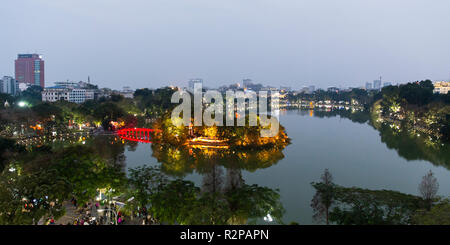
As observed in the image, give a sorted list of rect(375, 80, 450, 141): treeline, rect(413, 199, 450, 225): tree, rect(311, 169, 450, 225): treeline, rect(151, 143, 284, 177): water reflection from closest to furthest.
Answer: rect(413, 199, 450, 225): tree, rect(311, 169, 450, 225): treeline, rect(151, 143, 284, 177): water reflection, rect(375, 80, 450, 141): treeline

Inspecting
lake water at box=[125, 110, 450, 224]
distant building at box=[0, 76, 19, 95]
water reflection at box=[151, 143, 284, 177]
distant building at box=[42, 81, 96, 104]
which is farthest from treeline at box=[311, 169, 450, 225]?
distant building at box=[0, 76, 19, 95]

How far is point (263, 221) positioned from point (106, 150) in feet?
59.1

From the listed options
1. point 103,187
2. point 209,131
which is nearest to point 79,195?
point 103,187

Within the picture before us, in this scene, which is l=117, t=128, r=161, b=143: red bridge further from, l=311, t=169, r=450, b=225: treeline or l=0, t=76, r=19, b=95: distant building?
l=0, t=76, r=19, b=95: distant building

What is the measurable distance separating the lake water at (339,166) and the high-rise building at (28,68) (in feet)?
348

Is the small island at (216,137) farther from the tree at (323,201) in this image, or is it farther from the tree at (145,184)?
the tree at (145,184)

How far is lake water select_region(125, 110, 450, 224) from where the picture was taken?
599 inches

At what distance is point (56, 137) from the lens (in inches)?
1177

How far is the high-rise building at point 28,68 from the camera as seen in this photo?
109250 mm

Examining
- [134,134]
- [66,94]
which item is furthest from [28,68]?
[134,134]

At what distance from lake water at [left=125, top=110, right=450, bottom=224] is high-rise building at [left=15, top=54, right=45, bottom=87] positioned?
348ft

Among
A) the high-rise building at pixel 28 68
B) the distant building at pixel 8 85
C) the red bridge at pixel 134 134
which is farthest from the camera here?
the high-rise building at pixel 28 68

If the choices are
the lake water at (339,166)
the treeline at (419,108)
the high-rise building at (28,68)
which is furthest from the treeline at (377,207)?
the high-rise building at (28,68)
